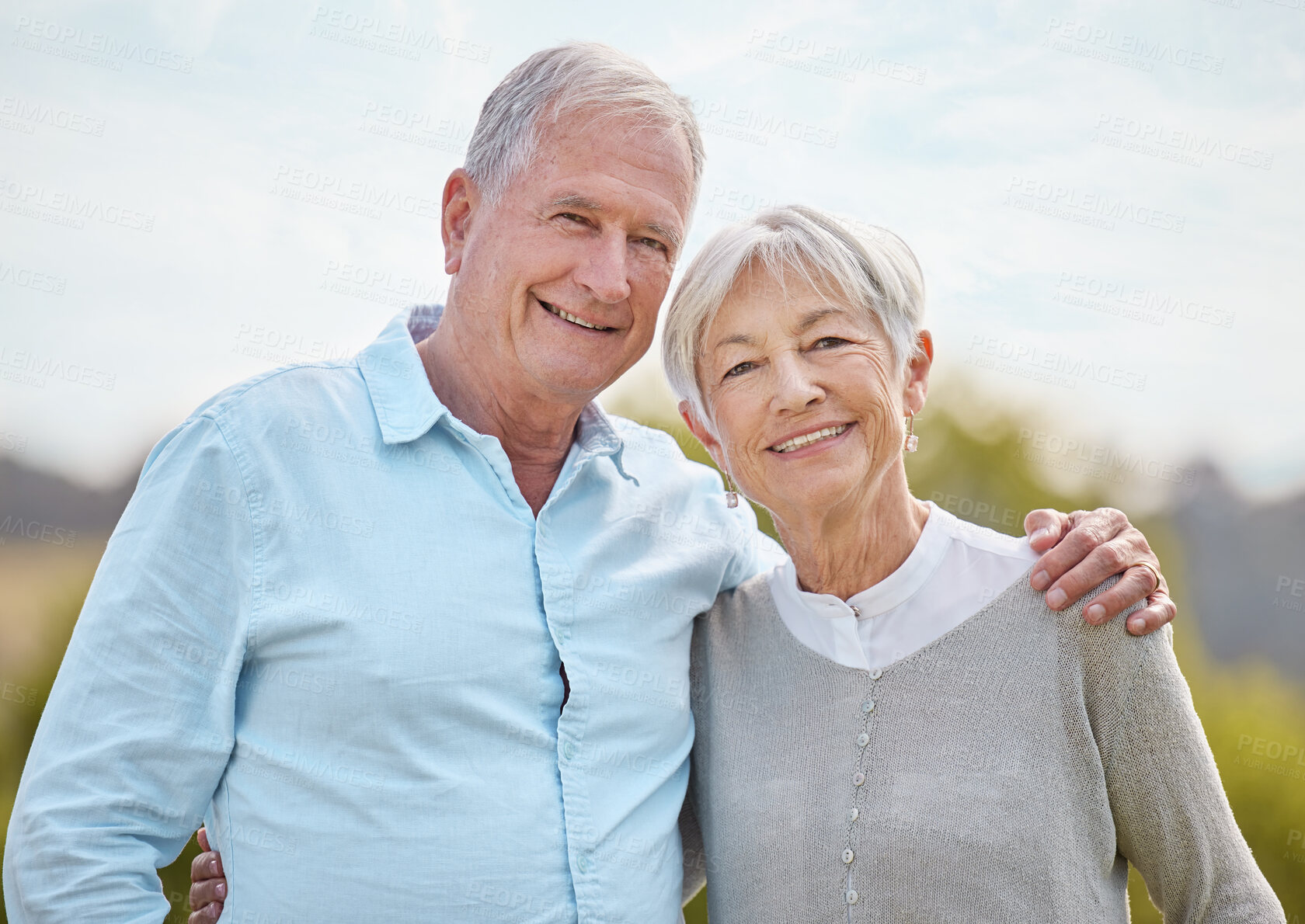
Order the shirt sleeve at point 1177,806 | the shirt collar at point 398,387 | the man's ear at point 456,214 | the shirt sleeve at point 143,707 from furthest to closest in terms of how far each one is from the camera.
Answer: the man's ear at point 456,214, the shirt collar at point 398,387, the shirt sleeve at point 1177,806, the shirt sleeve at point 143,707

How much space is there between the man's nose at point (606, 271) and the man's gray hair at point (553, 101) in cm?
26

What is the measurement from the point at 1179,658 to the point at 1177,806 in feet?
13.6

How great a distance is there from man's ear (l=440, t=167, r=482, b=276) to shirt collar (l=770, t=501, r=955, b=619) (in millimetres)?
1201

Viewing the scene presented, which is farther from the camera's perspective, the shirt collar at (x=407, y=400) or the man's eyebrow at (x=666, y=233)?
the man's eyebrow at (x=666, y=233)

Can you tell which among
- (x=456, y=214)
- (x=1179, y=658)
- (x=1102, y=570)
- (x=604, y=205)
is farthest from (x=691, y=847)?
(x=1179, y=658)

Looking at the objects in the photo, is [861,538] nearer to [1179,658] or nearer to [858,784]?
[858,784]

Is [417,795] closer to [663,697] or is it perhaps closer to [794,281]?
[663,697]

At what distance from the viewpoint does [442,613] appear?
1923 mm

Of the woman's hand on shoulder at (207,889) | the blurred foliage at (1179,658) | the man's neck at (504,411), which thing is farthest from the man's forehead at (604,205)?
the blurred foliage at (1179,658)

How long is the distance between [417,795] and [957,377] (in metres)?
5.10

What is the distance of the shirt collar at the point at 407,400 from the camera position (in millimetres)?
2072

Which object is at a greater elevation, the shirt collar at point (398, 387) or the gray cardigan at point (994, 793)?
the shirt collar at point (398, 387)

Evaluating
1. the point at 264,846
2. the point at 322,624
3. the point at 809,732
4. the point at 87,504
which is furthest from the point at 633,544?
the point at 87,504

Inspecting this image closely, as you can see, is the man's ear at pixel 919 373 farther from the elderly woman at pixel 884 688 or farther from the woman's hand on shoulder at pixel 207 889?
the woman's hand on shoulder at pixel 207 889
